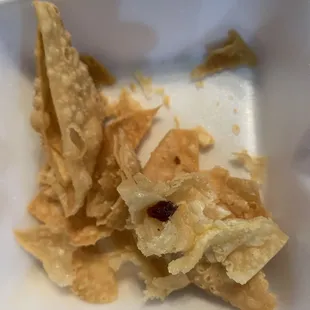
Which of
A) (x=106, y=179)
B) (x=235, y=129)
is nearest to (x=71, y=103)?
(x=106, y=179)

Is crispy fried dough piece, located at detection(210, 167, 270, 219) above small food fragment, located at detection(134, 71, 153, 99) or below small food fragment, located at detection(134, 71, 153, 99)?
below

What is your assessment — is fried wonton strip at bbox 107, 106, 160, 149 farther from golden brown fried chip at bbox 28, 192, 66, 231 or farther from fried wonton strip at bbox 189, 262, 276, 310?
fried wonton strip at bbox 189, 262, 276, 310

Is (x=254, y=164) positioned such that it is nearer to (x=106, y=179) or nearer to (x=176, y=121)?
(x=176, y=121)

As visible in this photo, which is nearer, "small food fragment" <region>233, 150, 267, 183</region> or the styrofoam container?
the styrofoam container

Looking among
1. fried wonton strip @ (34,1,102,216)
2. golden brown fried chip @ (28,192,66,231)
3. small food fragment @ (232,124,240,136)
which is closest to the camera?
fried wonton strip @ (34,1,102,216)

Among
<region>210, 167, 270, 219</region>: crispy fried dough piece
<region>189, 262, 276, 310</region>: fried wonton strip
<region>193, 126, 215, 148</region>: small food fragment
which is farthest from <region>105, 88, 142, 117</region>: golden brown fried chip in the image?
<region>189, 262, 276, 310</region>: fried wonton strip

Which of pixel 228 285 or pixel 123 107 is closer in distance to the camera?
pixel 228 285

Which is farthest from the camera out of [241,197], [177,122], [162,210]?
[177,122]
